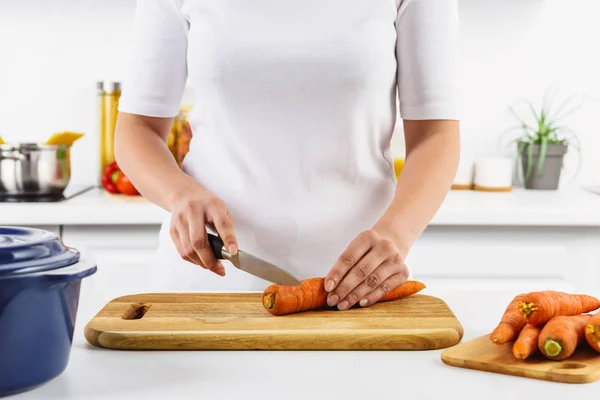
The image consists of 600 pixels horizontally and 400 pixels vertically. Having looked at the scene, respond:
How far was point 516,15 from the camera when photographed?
2871 millimetres

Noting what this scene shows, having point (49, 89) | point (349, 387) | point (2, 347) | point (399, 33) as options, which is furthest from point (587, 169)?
point (2, 347)

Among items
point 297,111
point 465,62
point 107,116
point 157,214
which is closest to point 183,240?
point 297,111

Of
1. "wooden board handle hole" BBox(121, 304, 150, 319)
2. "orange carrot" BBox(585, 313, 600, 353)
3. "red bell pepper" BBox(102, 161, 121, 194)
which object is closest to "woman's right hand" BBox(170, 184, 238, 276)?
"wooden board handle hole" BBox(121, 304, 150, 319)

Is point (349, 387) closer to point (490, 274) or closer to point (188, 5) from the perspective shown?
point (188, 5)

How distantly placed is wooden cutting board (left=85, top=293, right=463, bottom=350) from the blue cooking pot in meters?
0.15

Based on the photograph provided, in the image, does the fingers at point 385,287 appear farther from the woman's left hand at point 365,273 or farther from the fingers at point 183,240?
the fingers at point 183,240

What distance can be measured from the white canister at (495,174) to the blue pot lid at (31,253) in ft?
6.56

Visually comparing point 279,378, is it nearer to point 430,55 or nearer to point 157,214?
point 430,55

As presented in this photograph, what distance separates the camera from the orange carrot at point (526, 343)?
917 millimetres

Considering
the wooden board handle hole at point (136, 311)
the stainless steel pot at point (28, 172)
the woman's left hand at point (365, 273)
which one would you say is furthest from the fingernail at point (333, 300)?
the stainless steel pot at point (28, 172)

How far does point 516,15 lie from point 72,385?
239 centimetres

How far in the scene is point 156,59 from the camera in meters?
1.47

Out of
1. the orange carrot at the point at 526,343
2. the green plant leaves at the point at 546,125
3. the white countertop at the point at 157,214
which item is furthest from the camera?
the green plant leaves at the point at 546,125

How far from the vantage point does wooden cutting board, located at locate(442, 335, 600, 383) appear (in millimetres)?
889
